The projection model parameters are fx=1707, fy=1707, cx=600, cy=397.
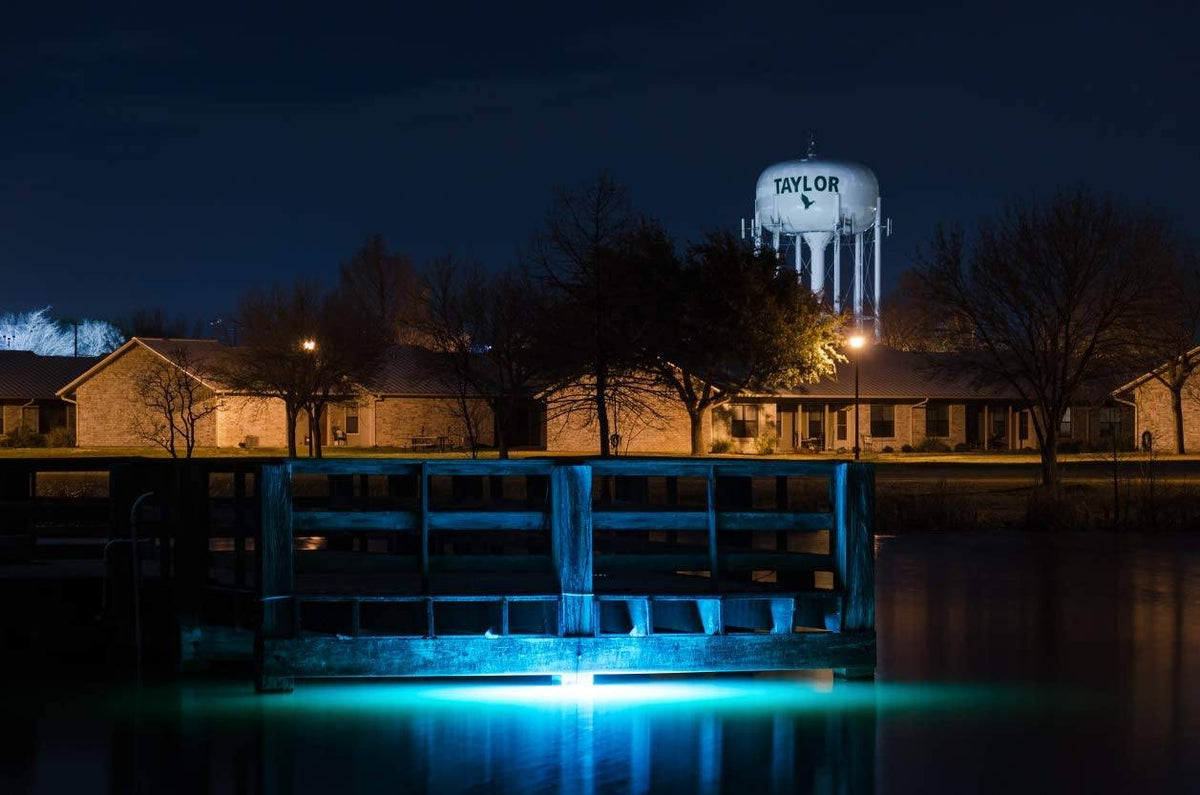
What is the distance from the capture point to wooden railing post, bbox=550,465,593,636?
1473cm

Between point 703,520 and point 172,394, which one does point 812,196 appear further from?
point 703,520

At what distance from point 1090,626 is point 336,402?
2248 inches

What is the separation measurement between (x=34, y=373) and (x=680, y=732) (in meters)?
79.2

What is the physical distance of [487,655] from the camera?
14.8m

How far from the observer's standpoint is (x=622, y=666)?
14.9 m

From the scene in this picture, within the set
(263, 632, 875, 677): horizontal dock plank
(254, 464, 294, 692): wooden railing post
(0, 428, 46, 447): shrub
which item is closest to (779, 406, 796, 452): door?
Result: (0, 428, 46, 447): shrub

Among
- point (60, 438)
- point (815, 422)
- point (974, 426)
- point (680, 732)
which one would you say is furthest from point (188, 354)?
point (680, 732)

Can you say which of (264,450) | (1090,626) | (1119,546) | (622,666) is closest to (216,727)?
(622,666)

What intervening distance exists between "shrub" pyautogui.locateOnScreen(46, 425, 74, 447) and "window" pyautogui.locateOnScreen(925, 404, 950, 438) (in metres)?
39.7

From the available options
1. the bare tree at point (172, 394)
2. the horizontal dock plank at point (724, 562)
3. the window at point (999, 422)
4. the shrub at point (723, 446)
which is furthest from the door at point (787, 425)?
the horizontal dock plank at point (724, 562)

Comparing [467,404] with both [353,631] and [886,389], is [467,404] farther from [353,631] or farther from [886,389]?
[353,631]

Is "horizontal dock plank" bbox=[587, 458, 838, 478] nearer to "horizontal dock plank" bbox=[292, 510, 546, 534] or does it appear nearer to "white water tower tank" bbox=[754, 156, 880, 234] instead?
"horizontal dock plank" bbox=[292, 510, 546, 534]

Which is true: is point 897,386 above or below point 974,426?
above

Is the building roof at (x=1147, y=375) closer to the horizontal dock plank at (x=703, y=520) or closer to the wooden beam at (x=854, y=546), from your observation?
the wooden beam at (x=854, y=546)
